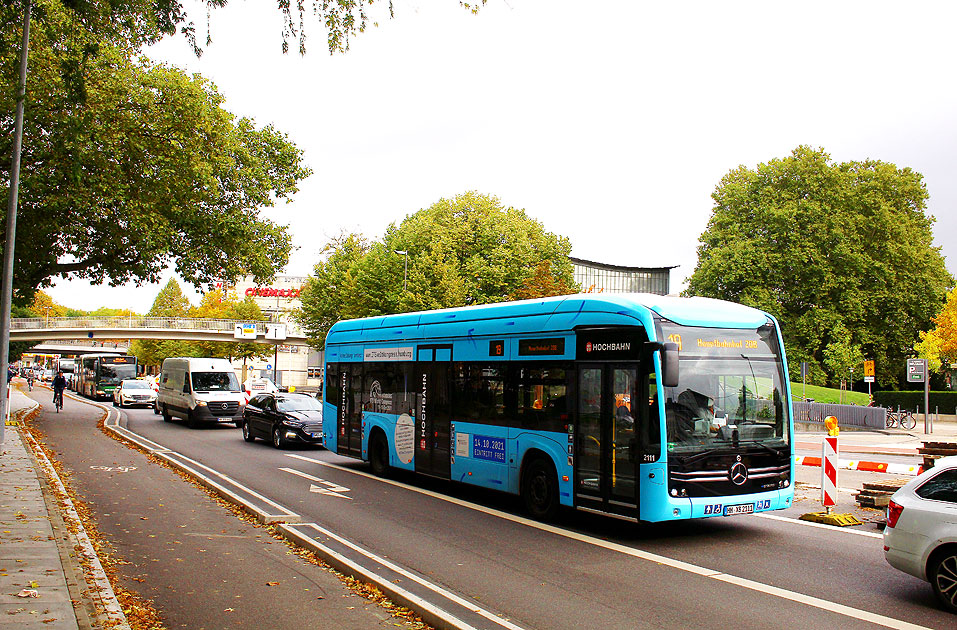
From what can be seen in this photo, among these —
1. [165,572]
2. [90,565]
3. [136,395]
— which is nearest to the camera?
[90,565]

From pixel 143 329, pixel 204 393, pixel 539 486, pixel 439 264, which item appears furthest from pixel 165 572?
pixel 143 329

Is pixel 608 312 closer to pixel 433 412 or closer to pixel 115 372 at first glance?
pixel 433 412

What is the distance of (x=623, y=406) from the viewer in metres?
9.63

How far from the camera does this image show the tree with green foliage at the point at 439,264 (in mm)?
48750

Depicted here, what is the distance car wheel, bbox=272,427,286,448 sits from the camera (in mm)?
21650

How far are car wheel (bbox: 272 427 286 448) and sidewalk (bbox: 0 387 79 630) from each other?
27.9 feet

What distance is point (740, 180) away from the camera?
5272 centimetres

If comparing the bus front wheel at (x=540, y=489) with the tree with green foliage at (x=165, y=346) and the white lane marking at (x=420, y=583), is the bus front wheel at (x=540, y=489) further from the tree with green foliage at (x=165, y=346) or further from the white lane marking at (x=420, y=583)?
the tree with green foliage at (x=165, y=346)

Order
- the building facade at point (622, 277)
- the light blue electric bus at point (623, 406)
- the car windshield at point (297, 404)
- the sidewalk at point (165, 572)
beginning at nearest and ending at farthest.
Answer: the sidewalk at point (165, 572), the light blue electric bus at point (623, 406), the car windshield at point (297, 404), the building facade at point (622, 277)

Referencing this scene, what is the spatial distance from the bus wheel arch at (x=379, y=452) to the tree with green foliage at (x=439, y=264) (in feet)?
96.8

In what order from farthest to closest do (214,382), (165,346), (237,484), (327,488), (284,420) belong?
(165,346)
(214,382)
(284,420)
(237,484)
(327,488)

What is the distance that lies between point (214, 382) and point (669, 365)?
81.3ft

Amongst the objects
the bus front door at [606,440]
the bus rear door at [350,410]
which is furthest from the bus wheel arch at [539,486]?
the bus rear door at [350,410]

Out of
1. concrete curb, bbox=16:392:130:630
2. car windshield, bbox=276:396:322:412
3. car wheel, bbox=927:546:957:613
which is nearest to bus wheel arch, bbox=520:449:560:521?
car wheel, bbox=927:546:957:613
